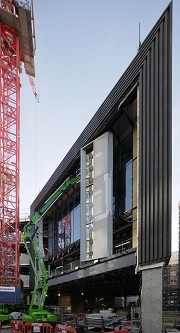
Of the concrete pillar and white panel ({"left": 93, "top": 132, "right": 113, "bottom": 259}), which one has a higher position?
white panel ({"left": 93, "top": 132, "right": 113, "bottom": 259})

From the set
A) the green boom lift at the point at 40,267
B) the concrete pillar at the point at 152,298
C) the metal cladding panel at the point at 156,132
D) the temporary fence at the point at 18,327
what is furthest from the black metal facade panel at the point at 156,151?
the green boom lift at the point at 40,267

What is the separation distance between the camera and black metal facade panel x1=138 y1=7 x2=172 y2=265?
21.1 meters

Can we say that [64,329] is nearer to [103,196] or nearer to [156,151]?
[156,151]

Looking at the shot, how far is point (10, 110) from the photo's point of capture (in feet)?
208

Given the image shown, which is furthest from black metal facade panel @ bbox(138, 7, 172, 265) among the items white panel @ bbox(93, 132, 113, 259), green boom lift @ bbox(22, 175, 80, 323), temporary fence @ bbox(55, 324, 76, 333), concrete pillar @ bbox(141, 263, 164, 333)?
green boom lift @ bbox(22, 175, 80, 323)

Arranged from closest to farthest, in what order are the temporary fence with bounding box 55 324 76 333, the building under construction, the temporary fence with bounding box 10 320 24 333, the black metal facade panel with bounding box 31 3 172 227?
1. the temporary fence with bounding box 55 324 76 333
2. the building under construction
3. the temporary fence with bounding box 10 320 24 333
4. the black metal facade panel with bounding box 31 3 172 227

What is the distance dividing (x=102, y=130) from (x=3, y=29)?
3598 centimetres

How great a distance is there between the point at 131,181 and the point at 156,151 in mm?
10828

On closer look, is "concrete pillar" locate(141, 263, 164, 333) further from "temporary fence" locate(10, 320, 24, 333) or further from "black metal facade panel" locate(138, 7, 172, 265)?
"temporary fence" locate(10, 320, 24, 333)

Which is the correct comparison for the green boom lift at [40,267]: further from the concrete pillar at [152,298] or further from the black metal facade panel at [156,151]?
the black metal facade panel at [156,151]

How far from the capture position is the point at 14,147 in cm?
6262

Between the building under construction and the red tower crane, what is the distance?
13470mm

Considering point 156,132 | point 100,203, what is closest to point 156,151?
point 156,132

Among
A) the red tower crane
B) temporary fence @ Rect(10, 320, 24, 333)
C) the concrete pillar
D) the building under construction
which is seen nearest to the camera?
the concrete pillar
